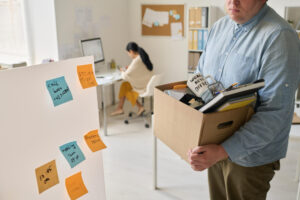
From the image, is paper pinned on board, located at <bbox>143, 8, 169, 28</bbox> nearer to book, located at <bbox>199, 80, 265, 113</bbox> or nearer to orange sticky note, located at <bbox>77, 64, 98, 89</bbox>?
orange sticky note, located at <bbox>77, 64, 98, 89</bbox>

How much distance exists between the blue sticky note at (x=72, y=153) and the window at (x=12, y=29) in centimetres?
325

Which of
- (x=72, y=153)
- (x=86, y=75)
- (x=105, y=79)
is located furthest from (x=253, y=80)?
(x=105, y=79)

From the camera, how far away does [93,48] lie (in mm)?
4402

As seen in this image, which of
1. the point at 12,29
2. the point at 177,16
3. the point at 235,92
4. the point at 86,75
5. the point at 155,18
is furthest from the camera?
the point at 155,18

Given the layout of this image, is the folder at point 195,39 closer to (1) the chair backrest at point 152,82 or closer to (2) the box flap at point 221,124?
(1) the chair backrest at point 152,82

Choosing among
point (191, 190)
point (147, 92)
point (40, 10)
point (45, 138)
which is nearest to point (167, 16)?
point (147, 92)

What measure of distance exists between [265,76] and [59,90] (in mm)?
894

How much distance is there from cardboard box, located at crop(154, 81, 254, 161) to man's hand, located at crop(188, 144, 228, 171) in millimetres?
25

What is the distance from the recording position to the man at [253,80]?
1211 mm

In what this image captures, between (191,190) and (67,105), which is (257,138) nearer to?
(67,105)

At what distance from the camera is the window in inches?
165

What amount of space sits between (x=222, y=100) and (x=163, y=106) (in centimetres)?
39

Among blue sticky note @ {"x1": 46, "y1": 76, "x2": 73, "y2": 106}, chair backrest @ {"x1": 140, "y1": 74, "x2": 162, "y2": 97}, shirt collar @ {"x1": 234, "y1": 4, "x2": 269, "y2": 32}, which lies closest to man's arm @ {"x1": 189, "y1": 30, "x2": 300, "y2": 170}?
shirt collar @ {"x1": 234, "y1": 4, "x2": 269, "y2": 32}

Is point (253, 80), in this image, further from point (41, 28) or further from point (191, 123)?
point (41, 28)
